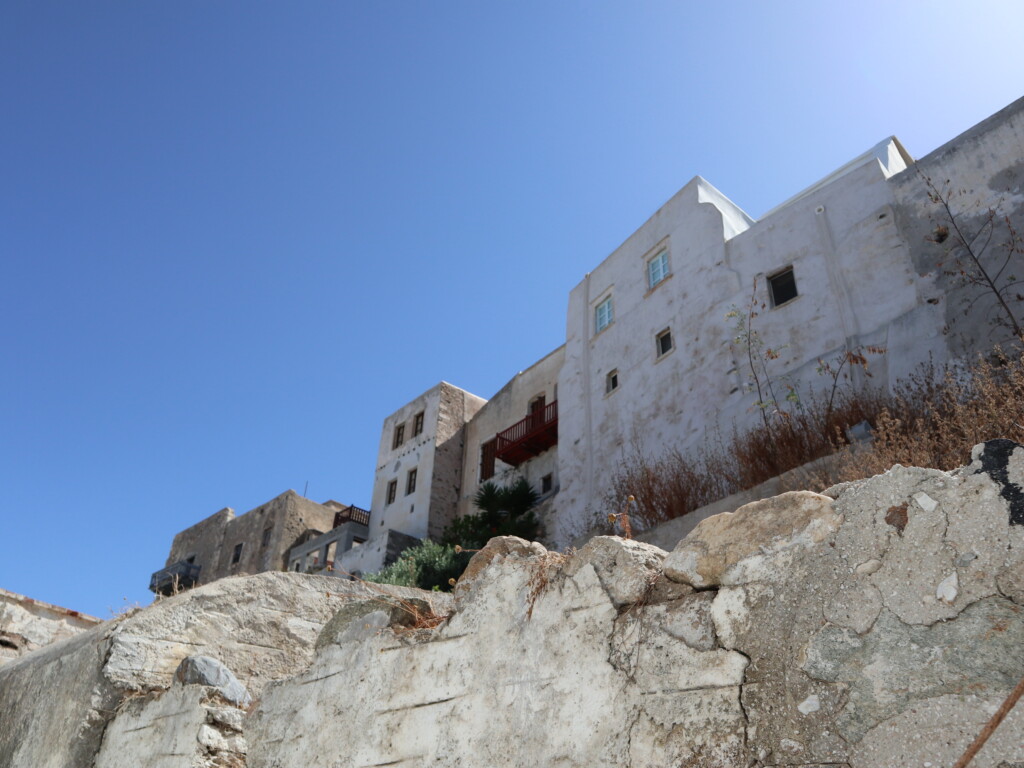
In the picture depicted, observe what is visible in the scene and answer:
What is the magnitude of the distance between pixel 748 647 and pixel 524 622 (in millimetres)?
942

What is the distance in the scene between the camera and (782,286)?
44.7ft

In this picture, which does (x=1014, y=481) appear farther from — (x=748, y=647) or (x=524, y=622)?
(x=524, y=622)

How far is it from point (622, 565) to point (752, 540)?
50cm

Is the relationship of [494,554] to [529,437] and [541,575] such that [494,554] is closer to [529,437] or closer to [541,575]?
[541,575]

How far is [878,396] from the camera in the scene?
33.8ft

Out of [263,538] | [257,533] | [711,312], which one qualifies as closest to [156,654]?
[711,312]

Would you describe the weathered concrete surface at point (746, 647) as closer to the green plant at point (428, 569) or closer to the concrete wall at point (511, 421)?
the green plant at point (428, 569)

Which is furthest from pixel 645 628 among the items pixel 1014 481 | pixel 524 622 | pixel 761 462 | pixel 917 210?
pixel 917 210

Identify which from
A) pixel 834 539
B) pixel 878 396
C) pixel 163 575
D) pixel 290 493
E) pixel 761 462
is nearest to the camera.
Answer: pixel 834 539

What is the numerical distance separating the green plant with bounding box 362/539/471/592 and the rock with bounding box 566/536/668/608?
14149 millimetres

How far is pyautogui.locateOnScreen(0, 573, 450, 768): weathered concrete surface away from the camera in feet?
14.8

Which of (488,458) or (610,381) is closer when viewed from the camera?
(610,381)

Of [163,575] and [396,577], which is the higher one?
[163,575]

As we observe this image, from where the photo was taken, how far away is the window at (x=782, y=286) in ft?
43.8
